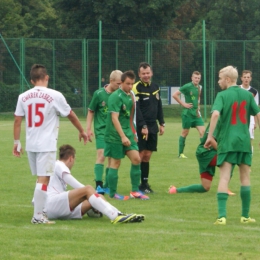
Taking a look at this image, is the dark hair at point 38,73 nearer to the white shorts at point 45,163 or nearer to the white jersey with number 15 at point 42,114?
the white jersey with number 15 at point 42,114

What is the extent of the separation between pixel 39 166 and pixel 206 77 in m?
28.9

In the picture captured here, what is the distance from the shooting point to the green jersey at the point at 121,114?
35.5ft

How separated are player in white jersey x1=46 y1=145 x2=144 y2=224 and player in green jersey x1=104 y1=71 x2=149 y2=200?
1.63 m

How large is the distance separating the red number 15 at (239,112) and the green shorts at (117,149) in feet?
8.45

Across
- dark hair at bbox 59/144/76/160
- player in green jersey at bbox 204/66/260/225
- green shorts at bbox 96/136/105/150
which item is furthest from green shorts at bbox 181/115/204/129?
player in green jersey at bbox 204/66/260/225

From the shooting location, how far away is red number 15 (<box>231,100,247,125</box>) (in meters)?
8.62

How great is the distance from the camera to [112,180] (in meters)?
11.0

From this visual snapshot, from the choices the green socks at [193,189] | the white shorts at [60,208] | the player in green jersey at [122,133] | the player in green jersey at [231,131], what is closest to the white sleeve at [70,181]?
the white shorts at [60,208]

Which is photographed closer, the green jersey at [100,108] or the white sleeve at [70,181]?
the white sleeve at [70,181]

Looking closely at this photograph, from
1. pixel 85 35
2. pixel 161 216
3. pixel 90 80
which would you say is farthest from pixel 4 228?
pixel 85 35

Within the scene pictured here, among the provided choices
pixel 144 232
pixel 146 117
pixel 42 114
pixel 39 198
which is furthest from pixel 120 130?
pixel 144 232

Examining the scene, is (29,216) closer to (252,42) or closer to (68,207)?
(68,207)

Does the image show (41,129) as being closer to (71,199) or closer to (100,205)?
(71,199)

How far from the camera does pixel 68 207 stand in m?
8.88
